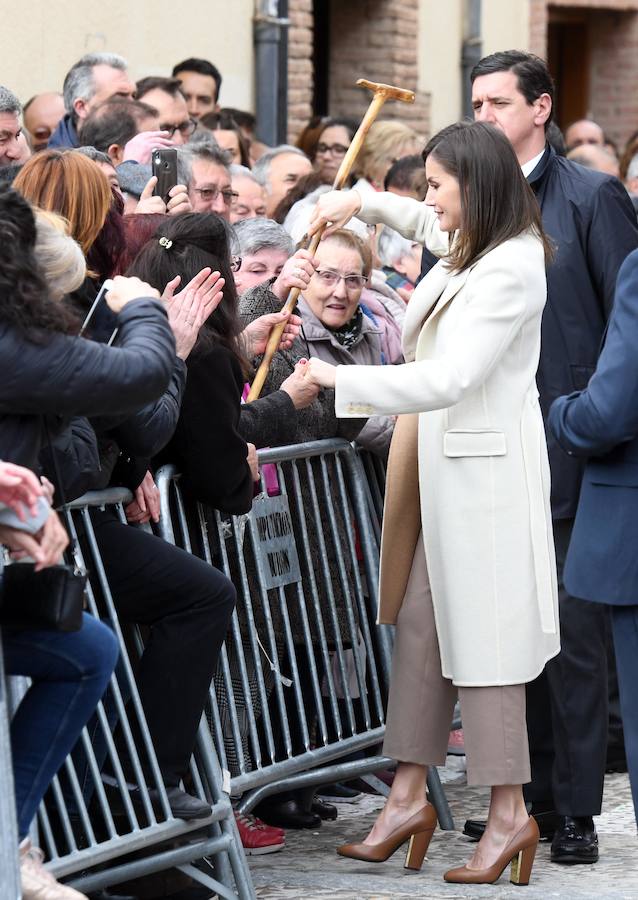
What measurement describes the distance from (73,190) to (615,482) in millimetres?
1527

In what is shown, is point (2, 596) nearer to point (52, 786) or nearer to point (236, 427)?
point (52, 786)

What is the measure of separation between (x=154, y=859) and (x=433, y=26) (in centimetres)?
1196

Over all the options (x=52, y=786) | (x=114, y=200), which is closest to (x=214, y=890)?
(x=52, y=786)

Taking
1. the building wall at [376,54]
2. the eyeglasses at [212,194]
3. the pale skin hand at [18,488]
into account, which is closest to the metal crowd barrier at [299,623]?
the pale skin hand at [18,488]

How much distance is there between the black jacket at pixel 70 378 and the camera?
3490 millimetres

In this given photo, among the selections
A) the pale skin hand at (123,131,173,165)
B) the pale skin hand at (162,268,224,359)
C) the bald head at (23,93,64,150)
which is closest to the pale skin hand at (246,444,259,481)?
the pale skin hand at (162,268,224,359)

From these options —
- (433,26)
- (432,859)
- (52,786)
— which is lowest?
(432,859)

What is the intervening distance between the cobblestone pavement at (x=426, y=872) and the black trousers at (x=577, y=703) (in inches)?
8.2

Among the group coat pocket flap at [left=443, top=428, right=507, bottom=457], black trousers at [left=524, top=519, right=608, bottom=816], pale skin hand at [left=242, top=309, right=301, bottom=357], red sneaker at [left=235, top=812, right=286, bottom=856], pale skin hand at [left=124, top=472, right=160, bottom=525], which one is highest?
pale skin hand at [left=242, top=309, right=301, bottom=357]

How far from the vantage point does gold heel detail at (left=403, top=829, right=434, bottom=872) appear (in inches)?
191

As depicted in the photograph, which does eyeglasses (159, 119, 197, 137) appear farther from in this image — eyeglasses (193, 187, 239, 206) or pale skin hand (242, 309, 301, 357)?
pale skin hand (242, 309, 301, 357)

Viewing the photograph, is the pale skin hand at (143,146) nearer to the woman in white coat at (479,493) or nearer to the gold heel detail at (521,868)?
the woman in white coat at (479,493)

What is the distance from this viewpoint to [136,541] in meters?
4.29

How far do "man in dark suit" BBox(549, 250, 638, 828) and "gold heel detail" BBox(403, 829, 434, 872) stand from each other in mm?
682
